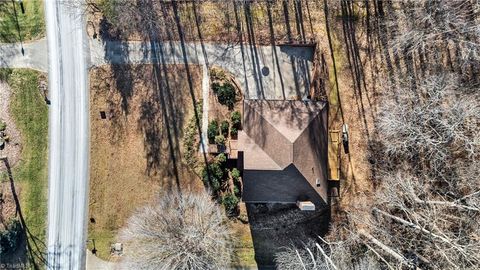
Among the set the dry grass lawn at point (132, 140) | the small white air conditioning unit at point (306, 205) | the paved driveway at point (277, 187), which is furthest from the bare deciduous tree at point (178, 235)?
the small white air conditioning unit at point (306, 205)

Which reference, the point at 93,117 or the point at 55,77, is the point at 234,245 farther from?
the point at 55,77

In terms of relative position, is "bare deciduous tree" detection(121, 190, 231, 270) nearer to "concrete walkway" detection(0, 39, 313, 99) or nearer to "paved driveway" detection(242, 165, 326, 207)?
"paved driveway" detection(242, 165, 326, 207)

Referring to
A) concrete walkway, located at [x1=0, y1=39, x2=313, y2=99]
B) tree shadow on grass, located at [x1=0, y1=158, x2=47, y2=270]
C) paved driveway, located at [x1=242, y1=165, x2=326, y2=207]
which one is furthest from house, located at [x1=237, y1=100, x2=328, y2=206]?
tree shadow on grass, located at [x1=0, y1=158, x2=47, y2=270]

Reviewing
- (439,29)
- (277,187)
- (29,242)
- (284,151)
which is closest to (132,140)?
(29,242)

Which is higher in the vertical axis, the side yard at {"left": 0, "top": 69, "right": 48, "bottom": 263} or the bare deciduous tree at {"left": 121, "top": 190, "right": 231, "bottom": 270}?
the side yard at {"left": 0, "top": 69, "right": 48, "bottom": 263}

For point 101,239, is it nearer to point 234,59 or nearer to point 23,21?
point 234,59

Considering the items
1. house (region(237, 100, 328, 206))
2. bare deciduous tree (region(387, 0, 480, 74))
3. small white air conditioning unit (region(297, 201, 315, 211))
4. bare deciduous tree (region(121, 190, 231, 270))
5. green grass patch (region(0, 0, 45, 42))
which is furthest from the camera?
Answer: green grass patch (region(0, 0, 45, 42))
